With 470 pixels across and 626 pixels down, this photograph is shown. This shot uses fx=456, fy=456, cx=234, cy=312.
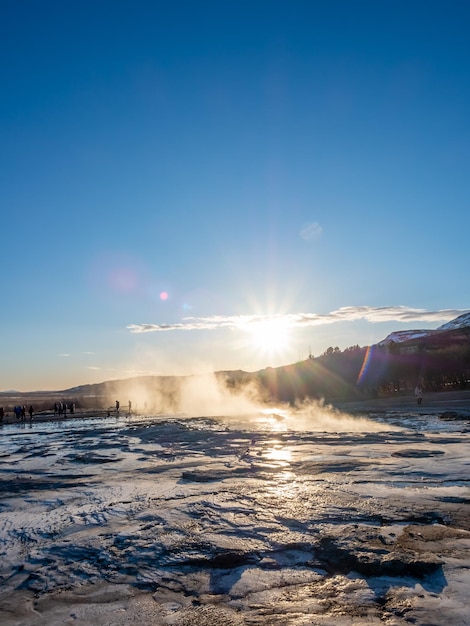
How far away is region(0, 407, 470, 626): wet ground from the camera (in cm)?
391

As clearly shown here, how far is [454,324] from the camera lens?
555ft

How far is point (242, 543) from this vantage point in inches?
217

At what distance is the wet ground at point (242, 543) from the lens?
3912 millimetres

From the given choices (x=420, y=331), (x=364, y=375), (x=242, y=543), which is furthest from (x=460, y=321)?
(x=242, y=543)

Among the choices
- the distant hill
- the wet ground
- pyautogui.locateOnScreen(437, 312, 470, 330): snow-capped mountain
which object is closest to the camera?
the wet ground

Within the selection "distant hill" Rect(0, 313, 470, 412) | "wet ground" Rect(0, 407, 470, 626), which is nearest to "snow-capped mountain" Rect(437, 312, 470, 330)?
"distant hill" Rect(0, 313, 470, 412)

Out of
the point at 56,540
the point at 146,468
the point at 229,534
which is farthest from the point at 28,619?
the point at 146,468

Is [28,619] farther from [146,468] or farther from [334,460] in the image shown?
[334,460]

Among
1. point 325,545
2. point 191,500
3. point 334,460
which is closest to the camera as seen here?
point 325,545

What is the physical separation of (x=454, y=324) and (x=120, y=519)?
599ft

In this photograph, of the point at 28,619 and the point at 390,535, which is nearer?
the point at 28,619

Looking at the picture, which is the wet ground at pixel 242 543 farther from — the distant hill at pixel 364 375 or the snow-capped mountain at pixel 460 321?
the snow-capped mountain at pixel 460 321

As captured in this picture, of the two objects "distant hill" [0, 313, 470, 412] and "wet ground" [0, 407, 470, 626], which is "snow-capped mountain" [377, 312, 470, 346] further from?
"wet ground" [0, 407, 470, 626]

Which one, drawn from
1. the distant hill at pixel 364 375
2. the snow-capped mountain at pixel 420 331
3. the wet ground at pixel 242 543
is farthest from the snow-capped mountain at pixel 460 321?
the wet ground at pixel 242 543
